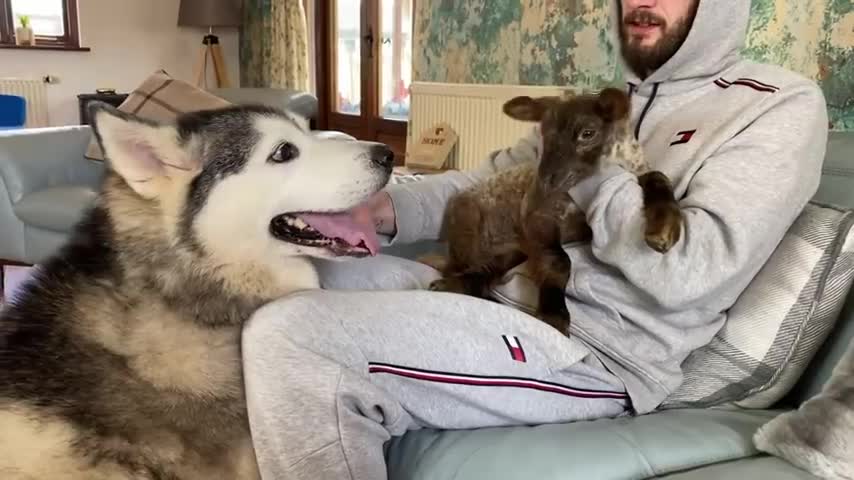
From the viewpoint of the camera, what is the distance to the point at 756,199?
1293 millimetres

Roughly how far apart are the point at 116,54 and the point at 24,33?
0.82m

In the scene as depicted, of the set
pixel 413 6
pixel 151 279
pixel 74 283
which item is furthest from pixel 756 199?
pixel 413 6

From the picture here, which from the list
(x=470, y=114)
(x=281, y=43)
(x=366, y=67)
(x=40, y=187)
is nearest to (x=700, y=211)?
(x=470, y=114)

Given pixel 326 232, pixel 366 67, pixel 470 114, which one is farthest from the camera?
pixel 366 67

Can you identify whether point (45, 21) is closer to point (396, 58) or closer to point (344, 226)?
point (396, 58)

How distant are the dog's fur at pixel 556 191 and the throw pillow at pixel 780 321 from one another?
27 cm

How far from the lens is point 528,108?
5.33 ft

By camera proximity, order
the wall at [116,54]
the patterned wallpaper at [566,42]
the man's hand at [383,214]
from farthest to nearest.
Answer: the wall at [116,54] → the patterned wallpaper at [566,42] → the man's hand at [383,214]

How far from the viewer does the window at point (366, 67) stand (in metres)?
5.59

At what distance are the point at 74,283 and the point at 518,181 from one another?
3.25 ft

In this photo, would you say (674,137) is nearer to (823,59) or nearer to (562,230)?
(562,230)

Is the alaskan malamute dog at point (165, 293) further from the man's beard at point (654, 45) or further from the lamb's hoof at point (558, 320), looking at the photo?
the man's beard at point (654, 45)

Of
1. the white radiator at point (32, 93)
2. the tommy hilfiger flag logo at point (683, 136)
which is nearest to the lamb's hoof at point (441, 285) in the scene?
the tommy hilfiger flag logo at point (683, 136)

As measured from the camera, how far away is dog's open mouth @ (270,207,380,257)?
138 centimetres
